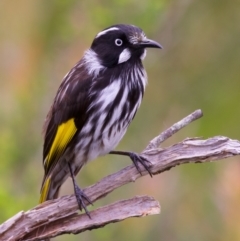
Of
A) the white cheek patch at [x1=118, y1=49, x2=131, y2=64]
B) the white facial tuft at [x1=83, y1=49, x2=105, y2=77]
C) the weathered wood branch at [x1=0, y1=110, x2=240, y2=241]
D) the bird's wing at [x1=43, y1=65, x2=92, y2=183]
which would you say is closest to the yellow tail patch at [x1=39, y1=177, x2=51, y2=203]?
the bird's wing at [x1=43, y1=65, x2=92, y2=183]

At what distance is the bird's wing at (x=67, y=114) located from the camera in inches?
255

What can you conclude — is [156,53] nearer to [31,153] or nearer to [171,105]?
[171,105]

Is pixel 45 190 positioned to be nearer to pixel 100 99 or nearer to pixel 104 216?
pixel 100 99

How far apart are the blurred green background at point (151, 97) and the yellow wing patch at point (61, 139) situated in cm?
116

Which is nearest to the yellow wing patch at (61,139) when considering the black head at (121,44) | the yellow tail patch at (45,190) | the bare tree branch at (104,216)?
the yellow tail patch at (45,190)

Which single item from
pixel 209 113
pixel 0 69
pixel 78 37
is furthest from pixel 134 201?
pixel 0 69

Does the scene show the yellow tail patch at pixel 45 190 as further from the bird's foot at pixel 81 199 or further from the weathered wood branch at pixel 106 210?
the weathered wood branch at pixel 106 210

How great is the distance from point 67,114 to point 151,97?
4.99ft

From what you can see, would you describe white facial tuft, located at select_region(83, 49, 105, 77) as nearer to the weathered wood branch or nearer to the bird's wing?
the bird's wing

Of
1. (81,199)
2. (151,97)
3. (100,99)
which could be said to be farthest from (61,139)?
(151,97)

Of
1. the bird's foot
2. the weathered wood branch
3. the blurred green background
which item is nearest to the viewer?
the weathered wood branch

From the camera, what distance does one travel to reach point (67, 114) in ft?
21.3

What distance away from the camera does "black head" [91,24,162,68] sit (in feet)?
21.2

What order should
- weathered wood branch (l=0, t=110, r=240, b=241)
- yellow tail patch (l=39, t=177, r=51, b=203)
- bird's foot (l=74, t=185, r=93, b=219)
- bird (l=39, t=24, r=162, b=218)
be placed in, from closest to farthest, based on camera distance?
1. weathered wood branch (l=0, t=110, r=240, b=241)
2. bird's foot (l=74, t=185, r=93, b=219)
3. bird (l=39, t=24, r=162, b=218)
4. yellow tail patch (l=39, t=177, r=51, b=203)
